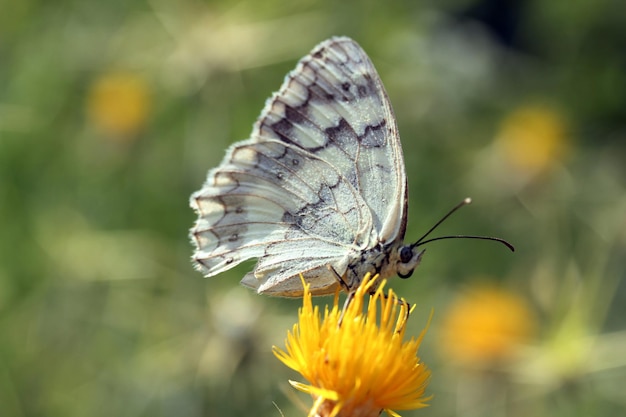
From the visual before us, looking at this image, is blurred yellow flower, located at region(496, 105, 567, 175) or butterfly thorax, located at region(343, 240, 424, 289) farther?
blurred yellow flower, located at region(496, 105, 567, 175)

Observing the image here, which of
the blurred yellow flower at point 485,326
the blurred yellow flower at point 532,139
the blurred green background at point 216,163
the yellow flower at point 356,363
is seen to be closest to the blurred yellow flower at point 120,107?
the blurred green background at point 216,163

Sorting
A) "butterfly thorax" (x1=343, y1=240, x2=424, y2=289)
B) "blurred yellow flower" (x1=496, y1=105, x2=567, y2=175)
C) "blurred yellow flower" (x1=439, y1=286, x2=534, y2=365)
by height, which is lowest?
"blurred yellow flower" (x1=439, y1=286, x2=534, y2=365)

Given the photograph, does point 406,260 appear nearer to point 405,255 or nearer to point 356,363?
point 405,255

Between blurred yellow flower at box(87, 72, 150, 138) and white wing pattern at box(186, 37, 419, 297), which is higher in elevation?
white wing pattern at box(186, 37, 419, 297)

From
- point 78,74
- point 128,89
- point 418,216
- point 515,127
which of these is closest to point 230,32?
point 128,89

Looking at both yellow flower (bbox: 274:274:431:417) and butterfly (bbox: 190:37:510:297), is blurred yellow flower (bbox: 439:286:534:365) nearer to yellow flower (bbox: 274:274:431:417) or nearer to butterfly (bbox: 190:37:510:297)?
butterfly (bbox: 190:37:510:297)

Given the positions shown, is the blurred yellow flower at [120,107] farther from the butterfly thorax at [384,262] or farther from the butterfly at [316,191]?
the butterfly thorax at [384,262]

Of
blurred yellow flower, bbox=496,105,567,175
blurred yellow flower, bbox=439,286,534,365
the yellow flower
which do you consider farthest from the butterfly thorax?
blurred yellow flower, bbox=496,105,567,175

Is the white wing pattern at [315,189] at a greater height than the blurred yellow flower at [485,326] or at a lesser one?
greater
